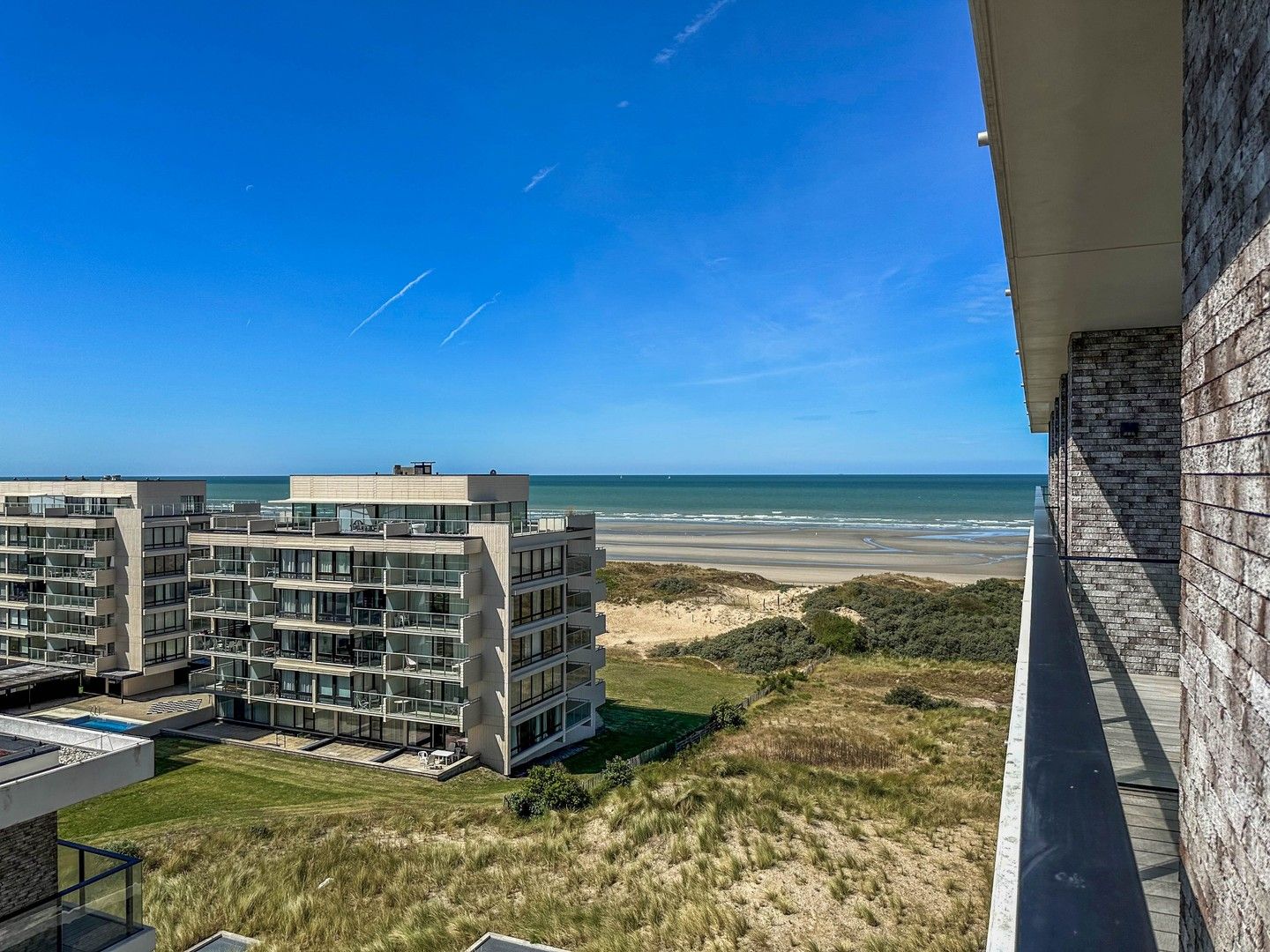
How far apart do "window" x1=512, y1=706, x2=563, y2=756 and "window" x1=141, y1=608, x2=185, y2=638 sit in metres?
14.9

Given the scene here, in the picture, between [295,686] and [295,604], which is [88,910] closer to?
[295,686]

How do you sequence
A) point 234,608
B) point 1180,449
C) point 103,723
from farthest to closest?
point 234,608 → point 103,723 → point 1180,449

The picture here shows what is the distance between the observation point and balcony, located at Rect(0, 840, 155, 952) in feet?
26.1

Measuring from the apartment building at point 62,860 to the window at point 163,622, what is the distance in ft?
61.0

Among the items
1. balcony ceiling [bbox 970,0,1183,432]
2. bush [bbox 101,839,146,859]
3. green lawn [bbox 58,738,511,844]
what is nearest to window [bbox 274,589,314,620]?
green lawn [bbox 58,738,511,844]

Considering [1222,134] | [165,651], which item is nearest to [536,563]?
[165,651]

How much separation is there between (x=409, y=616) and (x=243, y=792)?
5.44 meters

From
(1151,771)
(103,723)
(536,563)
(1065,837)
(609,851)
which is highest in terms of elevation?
(1065,837)

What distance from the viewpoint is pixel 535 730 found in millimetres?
20375

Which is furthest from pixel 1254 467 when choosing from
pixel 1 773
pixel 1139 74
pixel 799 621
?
pixel 799 621

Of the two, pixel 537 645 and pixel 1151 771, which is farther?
pixel 537 645

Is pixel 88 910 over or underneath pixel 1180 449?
underneath

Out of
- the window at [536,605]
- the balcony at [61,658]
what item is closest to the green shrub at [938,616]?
the window at [536,605]

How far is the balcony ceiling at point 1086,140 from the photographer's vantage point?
375 cm
